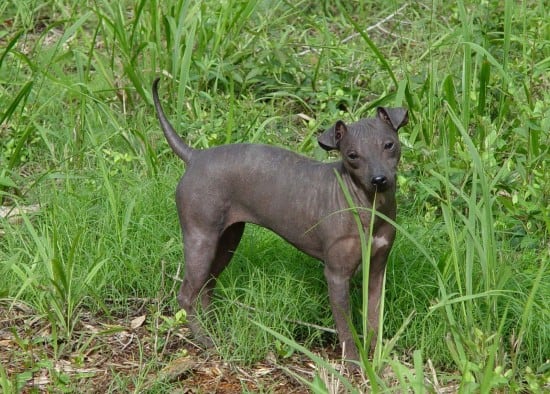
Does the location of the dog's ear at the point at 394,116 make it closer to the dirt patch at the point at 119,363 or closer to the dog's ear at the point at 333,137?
the dog's ear at the point at 333,137

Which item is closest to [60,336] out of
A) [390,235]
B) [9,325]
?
[9,325]

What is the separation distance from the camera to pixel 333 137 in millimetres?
4438

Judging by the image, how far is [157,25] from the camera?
21.4ft

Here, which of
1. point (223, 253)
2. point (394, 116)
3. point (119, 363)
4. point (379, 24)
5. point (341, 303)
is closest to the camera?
point (394, 116)

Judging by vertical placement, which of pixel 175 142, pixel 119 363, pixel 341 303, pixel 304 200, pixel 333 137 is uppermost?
pixel 333 137

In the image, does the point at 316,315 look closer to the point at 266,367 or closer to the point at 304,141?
the point at 266,367

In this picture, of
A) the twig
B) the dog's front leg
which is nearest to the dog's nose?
the dog's front leg

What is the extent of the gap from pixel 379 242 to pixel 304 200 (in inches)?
13.8

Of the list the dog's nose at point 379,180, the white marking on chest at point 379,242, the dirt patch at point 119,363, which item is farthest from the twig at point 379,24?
the dog's nose at point 379,180

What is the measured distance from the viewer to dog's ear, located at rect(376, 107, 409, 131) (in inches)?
173

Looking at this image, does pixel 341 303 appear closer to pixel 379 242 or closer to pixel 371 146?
pixel 379 242

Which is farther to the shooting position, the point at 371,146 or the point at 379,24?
the point at 379,24

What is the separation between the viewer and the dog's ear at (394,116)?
14.5ft

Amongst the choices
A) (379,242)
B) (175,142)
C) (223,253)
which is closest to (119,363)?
(223,253)
